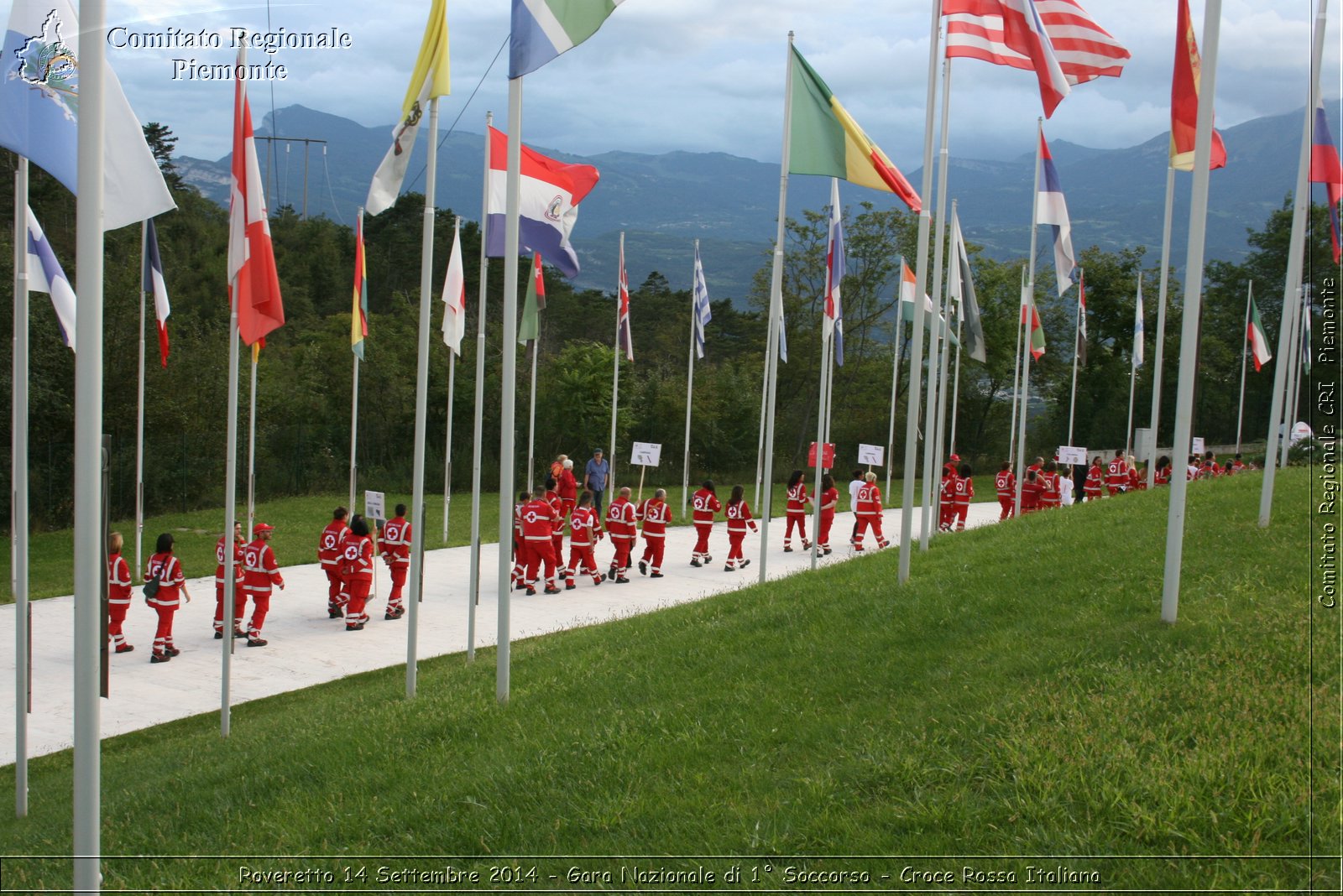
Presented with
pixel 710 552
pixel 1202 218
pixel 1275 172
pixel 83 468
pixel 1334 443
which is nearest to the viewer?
pixel 83 468

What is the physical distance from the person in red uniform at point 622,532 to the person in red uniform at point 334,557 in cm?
525

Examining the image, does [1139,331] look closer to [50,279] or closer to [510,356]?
[510,356]

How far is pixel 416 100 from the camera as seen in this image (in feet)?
33.7

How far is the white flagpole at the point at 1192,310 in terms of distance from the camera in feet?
25.0

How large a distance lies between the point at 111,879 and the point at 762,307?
46.4 metres

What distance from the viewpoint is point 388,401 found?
39.1 meters

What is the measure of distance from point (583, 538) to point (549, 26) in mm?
12612

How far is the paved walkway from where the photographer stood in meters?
12.6

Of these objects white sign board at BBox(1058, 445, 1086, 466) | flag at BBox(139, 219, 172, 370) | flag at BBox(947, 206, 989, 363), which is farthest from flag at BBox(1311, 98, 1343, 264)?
white sign board at BBox(1058, 445, 1086, 466)

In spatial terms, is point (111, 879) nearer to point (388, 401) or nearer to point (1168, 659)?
point (1168, 659)

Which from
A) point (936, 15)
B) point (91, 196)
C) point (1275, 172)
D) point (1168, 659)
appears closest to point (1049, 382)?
point (1275, 172)

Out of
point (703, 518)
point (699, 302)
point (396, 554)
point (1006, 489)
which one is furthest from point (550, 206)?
point (1006, 489)

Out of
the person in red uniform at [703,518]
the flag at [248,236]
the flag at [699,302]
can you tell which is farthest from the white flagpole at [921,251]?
the flag at [699,302]

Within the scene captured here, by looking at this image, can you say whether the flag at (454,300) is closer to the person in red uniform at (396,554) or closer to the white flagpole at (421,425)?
the person in red uniform at (396,554)
